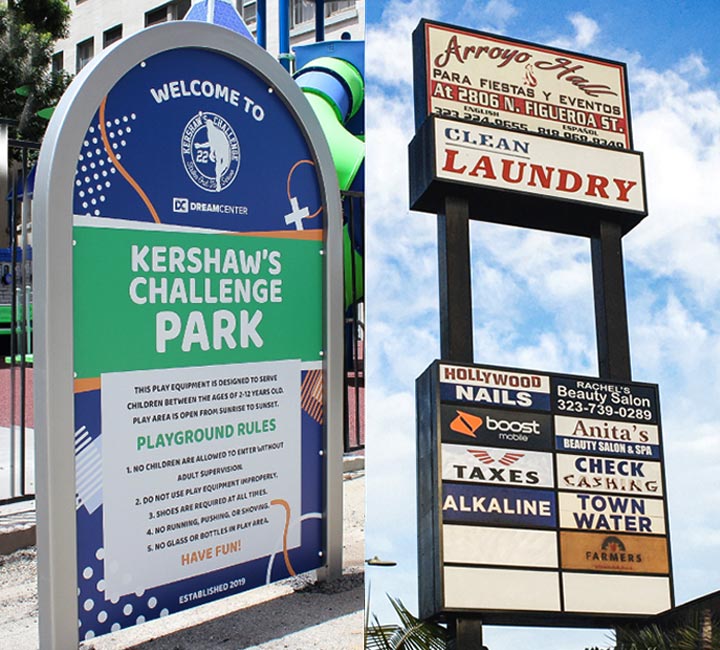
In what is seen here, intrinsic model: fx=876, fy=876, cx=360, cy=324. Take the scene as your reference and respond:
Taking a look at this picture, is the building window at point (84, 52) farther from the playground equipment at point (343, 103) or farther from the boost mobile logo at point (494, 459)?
the boost mobile logo at point (494, 459)

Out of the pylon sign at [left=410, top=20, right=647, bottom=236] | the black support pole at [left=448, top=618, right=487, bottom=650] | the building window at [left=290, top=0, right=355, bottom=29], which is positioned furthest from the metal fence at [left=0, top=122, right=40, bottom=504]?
the building window at [left=290, top=0, right=355, bottom=29]

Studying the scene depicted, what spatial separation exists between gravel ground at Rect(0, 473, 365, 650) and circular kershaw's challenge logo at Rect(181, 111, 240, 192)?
5.20 ft

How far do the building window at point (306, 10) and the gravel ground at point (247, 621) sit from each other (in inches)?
369

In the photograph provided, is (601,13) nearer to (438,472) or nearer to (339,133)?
(438,472)

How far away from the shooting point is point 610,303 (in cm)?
288

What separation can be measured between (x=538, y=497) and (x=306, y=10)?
11.6 m

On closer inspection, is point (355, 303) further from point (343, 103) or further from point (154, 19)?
point (154, 19)

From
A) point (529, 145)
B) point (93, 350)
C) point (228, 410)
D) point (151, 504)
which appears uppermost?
point (529, 145)

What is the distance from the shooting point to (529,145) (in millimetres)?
2758

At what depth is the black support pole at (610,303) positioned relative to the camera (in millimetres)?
2860

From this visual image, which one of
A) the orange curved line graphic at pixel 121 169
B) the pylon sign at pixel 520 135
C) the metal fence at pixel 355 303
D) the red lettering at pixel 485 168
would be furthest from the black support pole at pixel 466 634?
the metal fence at pixel 355 303

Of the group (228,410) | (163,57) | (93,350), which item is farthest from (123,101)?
(228,410)

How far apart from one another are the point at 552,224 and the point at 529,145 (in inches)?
10.7

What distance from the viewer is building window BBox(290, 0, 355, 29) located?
39.3ft
